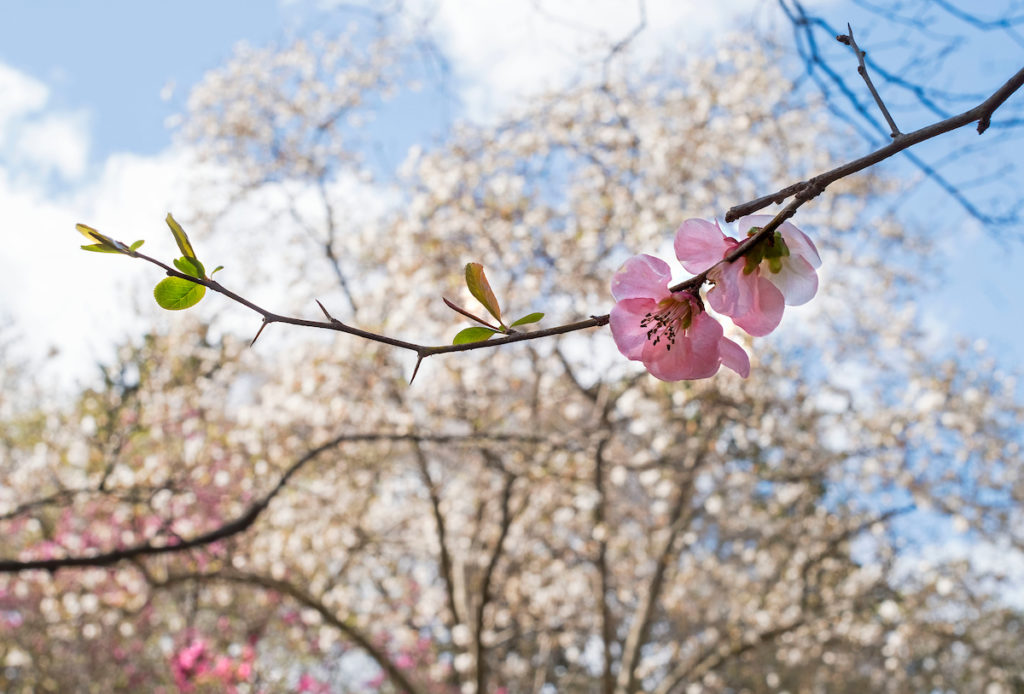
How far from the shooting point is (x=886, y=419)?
432 centimetres

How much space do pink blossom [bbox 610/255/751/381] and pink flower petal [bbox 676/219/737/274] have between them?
0.06ft

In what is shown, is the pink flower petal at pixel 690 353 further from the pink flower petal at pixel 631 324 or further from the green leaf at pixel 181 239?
the green leaf at pixel 181 239

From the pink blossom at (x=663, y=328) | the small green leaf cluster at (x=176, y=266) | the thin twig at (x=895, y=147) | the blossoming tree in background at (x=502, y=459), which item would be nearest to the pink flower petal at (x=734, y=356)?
the pink blossom at (x=663, y=328)

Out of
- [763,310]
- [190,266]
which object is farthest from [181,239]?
[763,310]

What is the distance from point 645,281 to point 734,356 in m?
0.09

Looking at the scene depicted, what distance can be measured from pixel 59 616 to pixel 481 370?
9.29ft

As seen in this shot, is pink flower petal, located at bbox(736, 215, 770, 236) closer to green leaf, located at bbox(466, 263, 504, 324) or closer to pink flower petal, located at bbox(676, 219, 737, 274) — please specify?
pink flower petal, located at bbox(676, 219, 737, 274)

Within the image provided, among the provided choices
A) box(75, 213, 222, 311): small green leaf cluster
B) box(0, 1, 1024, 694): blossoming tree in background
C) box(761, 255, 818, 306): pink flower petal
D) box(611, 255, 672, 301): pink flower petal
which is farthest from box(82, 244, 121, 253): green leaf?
box(0, 1, 1024, 694): blossoming tree in background

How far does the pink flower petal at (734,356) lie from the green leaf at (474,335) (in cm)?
19

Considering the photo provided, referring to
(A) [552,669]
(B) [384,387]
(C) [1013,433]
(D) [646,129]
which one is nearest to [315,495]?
(B) [384,387]

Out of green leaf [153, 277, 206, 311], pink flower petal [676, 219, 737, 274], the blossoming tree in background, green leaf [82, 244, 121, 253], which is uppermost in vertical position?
the blossoming tree in background

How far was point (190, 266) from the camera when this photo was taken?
0.54 meters

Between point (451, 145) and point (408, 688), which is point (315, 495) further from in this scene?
point (451, 145)

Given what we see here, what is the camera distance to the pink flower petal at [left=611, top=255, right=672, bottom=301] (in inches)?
22.6
